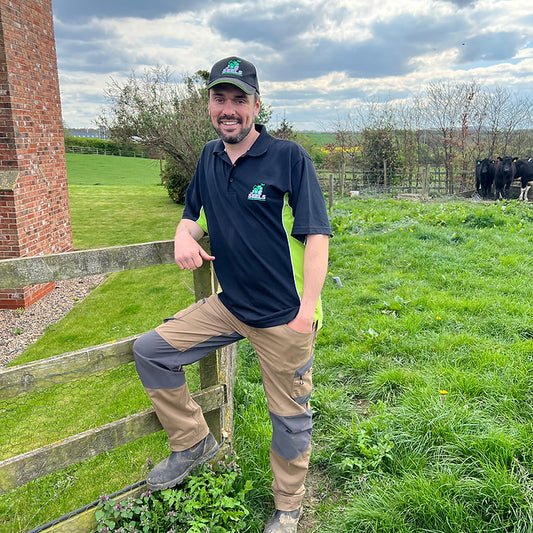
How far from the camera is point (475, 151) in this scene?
70.6ft

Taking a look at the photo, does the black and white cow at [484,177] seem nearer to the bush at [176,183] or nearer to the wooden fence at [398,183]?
the wooden fence at [398,183]

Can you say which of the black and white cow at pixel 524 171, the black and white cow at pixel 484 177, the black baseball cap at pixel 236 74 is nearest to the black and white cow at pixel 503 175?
the black and white cow at pixel 524 171

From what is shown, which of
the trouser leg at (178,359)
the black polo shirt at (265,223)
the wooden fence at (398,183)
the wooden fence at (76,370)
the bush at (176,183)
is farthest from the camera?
the wooden fence at (398,183)

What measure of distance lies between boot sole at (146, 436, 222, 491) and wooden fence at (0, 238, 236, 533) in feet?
0.34

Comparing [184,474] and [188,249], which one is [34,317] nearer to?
[184,474]

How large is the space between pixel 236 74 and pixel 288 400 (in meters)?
1.65

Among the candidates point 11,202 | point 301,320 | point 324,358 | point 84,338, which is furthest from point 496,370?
point 11,202

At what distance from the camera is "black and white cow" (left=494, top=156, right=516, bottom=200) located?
15961 millimetres

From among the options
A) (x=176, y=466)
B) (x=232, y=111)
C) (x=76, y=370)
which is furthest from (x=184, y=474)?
(x=232, y=111)

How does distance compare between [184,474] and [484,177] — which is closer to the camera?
[184,474]

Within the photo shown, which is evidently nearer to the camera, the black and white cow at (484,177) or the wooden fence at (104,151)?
the black and white cow at (484,177)

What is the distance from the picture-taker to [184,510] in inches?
89.4

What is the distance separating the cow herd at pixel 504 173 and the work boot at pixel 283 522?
645 inches

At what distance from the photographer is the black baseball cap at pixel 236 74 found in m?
2.08
